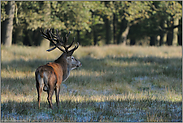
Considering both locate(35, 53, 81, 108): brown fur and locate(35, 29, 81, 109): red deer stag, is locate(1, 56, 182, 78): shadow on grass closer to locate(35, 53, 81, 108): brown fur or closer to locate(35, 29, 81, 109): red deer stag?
locate(35, 29, 81, 109): red deer stag

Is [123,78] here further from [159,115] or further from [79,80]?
[159,115]

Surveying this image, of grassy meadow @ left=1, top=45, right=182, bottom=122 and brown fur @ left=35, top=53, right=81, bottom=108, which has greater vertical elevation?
brown fur @ left=35, top=53, right=81, bottom=108

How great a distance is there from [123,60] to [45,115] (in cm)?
1033

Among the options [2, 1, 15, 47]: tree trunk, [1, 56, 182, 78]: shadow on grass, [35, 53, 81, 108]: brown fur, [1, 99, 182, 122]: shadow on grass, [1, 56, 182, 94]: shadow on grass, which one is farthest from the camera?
[2, 1, 15, 47]: tree trunk

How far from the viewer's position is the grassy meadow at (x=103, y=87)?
6652 millimetres

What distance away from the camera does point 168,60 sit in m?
16.5

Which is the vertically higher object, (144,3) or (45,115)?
(144,3)

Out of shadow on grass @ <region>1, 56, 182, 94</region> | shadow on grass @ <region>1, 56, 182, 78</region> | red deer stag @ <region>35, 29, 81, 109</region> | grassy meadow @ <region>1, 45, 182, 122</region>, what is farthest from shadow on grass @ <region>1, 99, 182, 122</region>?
shadow on grass @ <region>1, 56, 182, 78</region>

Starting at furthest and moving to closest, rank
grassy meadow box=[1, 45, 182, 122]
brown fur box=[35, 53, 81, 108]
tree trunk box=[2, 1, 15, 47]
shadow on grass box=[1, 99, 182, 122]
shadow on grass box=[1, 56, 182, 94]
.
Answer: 1. tree trunk box=[2, 1, 15, 47]
2. shadow on grass box=[1, 56, 182, 94]
3. grassy meadow box=[1, 45, 182, 122]
4. shadow on grass box=[1, 99, 182, 122]
5. brown fur box=[35, 53, 81, 108]

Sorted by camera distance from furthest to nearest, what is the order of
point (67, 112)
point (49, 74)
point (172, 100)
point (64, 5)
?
point (64, 5)
point (172, 100)
point (67, 112)
point (49, 74)

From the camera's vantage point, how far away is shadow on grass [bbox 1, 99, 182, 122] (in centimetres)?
636

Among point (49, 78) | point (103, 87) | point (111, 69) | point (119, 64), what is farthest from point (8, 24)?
point (49, 78)

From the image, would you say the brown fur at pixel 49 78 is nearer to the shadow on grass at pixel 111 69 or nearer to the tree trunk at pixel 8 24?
the shadow on grass at pixel 111 69

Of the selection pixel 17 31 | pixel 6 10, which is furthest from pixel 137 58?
pixel 17 31
